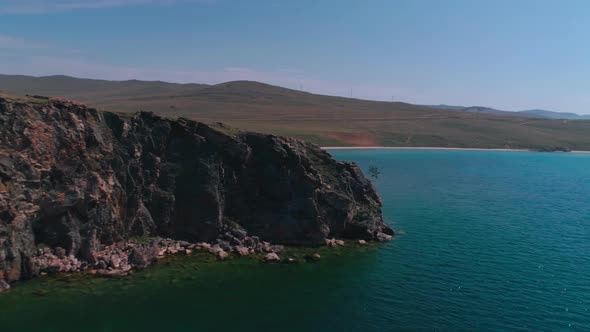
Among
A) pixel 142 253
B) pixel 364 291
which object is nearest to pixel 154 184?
pixel 142 253

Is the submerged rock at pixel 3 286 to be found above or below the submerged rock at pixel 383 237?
below

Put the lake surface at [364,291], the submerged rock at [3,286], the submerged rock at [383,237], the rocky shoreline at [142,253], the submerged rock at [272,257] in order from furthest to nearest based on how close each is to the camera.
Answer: the submerged rock at [383,237], the submerged rock at [272,257], the rocky shoreline at [142,253], the submerged rock at [3,286], the lake surface at [364,291]

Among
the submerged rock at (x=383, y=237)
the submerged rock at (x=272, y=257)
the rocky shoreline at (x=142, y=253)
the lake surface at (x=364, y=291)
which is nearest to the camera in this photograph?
the lake surface at (x=364, y=291)

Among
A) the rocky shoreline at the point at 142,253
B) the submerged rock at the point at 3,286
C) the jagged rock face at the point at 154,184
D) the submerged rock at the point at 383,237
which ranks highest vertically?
the jagged rock face at the point at 154,184

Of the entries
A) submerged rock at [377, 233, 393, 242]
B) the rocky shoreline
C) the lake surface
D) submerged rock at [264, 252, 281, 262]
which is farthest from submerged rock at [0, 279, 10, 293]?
submerged rock at [377, 233, 393, 242]

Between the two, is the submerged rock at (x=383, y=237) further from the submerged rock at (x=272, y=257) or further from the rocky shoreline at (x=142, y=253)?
the submerged rock at (x=272, y=257)

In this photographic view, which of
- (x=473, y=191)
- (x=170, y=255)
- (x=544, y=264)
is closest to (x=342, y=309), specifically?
(x=170, y=255)

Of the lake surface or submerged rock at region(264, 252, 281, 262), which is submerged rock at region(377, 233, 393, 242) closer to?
the lake surface

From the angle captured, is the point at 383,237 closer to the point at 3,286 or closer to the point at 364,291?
the point at 364,291

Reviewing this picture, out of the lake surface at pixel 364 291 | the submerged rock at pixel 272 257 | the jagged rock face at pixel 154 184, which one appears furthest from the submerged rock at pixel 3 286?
the submerged rock at pixel 272 257
